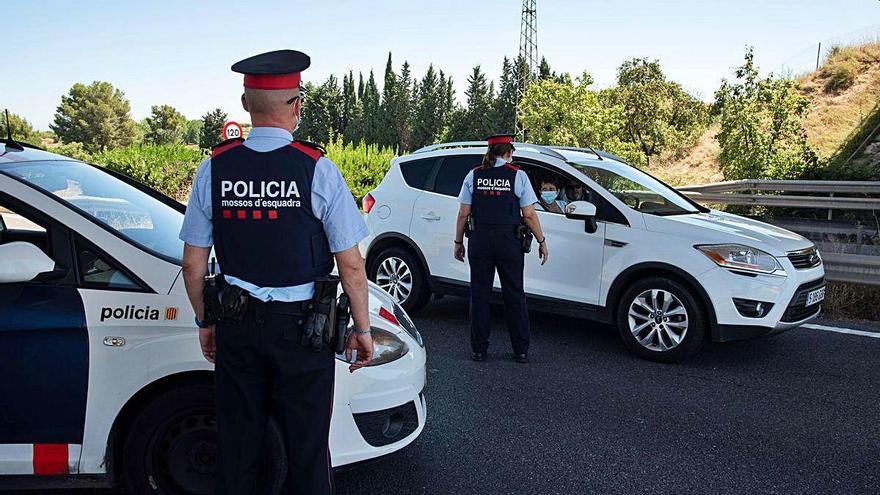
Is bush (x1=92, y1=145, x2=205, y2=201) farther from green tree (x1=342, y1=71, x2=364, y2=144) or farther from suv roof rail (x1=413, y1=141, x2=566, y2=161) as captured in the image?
green tree (x1=342, y1=71, x2=364, y2=144)

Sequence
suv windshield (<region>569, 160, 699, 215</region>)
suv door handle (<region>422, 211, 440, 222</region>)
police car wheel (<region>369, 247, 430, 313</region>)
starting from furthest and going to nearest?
1. police car wheel (<region>369, 247, 430, 313</region>)
2. suv door handle (<region>422, 211, 440, 222</region>)
3. suv windshield (<region>569, 160, 699, 215</region>)

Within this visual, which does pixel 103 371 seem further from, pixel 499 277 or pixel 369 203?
pixel 369 203

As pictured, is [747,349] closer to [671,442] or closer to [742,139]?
[671,442]

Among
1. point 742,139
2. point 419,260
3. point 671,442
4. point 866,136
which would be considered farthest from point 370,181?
point 671,442

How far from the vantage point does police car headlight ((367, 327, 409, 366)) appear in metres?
3.03

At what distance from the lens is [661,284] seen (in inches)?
215

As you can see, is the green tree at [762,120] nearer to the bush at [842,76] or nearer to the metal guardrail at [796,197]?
the metal guardrail at [796,197]

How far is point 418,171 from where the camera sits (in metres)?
6.97

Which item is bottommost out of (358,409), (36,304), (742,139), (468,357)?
(468,357)

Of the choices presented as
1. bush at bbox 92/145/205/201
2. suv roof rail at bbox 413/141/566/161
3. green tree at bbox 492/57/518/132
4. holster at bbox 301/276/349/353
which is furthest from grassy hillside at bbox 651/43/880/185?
green tree at bbox 492/57/518/132

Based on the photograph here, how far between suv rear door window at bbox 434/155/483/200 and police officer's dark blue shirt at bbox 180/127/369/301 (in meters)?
4.48

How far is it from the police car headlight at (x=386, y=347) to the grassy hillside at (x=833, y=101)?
2472cm

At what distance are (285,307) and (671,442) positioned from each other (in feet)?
8.84

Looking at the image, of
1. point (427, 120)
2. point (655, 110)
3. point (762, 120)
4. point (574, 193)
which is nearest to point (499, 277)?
point (574, 193)
